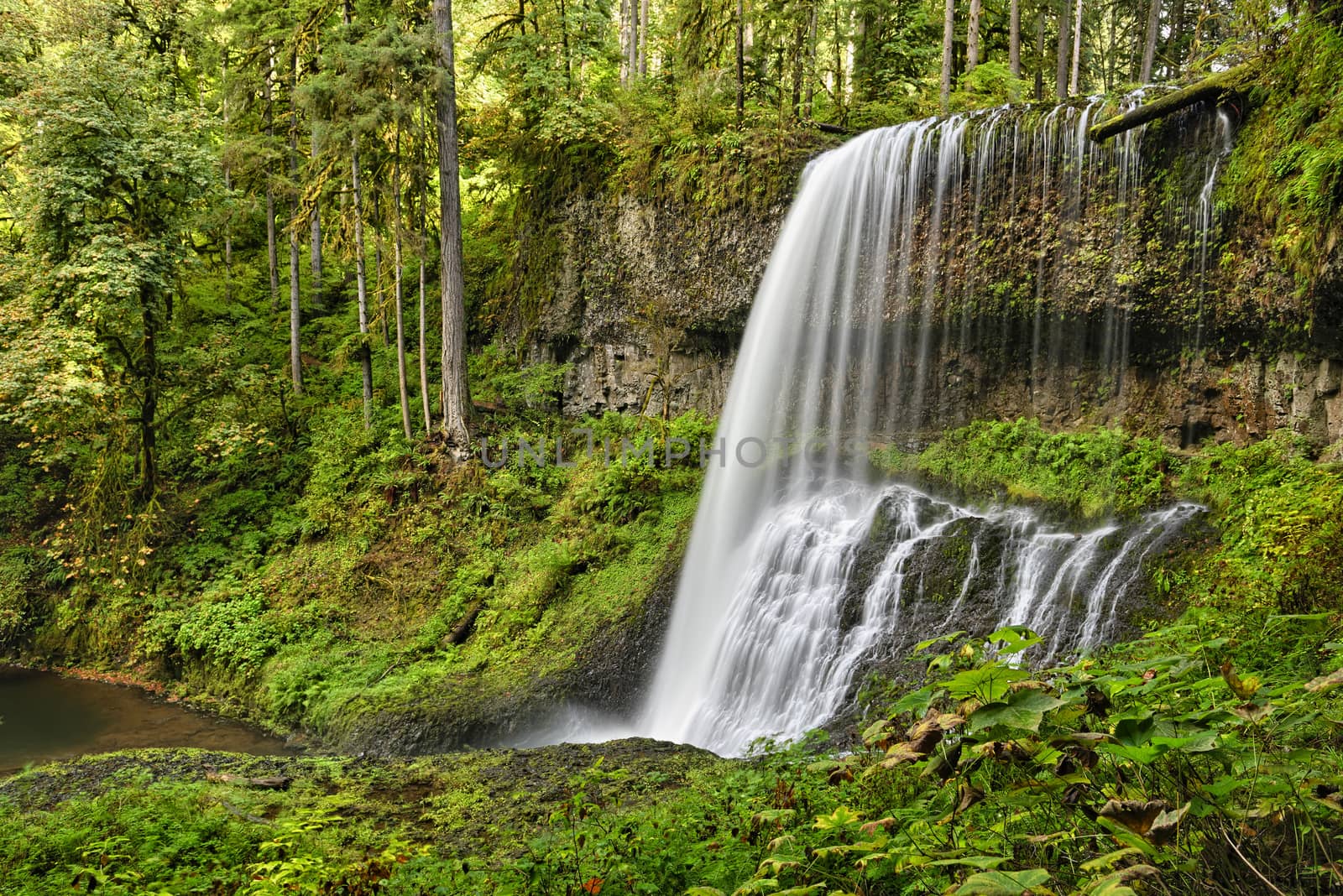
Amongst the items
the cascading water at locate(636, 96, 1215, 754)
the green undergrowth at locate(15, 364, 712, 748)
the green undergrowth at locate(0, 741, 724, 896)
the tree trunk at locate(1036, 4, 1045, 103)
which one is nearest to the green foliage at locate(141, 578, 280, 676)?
the green undergrowth at locate(15, 364, 712, 748)

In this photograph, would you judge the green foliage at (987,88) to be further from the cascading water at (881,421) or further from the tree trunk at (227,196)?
the tree trunk at (227,196)

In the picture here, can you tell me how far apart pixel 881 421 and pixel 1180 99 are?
531 centimetres

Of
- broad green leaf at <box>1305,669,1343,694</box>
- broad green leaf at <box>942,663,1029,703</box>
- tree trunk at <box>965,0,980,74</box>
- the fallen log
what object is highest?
tree trunk at <box>965,0,980,74</box>

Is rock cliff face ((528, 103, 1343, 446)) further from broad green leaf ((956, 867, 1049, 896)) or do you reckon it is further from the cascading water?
broad green leaf ((956, 867, 1049, 896))

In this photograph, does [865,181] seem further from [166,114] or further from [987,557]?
[166,114]


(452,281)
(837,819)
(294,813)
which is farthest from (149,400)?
(837,819)

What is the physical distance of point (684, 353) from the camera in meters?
14.1

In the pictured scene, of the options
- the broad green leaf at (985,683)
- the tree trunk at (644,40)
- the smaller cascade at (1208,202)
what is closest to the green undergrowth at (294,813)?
the broad green leaf at (985,683)

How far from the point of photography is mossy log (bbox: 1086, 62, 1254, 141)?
27.7ft

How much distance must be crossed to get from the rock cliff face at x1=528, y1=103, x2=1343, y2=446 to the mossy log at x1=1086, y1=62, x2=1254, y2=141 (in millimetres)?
215

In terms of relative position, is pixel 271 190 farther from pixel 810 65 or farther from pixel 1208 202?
pixel 1208 202

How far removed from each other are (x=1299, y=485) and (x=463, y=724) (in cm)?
854

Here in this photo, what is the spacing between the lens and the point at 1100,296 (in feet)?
31.9

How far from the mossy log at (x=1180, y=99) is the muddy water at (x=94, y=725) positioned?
12.2 m
